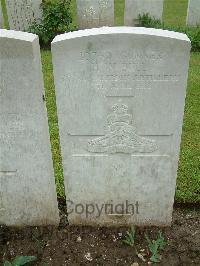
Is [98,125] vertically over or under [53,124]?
over

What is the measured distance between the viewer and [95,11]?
7.68 metres

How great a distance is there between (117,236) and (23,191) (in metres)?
0.88

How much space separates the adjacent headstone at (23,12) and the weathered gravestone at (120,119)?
5253 mm

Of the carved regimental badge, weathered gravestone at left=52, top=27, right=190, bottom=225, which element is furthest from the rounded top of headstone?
the carved regimental badge

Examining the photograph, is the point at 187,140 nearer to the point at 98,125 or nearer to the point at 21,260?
the point at 98,125

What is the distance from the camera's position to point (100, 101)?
264 centimetres

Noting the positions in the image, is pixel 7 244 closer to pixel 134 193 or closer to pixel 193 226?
pixel 134 193

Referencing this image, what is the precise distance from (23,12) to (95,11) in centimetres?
140

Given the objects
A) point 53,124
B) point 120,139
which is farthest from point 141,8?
point 120,139

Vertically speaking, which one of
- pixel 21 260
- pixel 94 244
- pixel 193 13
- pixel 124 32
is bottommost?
pixel 94 244

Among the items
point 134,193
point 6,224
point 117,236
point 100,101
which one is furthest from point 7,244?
point 100,101

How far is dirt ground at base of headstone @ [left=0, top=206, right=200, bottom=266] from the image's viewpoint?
3072 millimetres

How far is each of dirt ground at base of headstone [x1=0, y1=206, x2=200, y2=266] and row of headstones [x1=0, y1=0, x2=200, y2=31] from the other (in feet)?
17.0

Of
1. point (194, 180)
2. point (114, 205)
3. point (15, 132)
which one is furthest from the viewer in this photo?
point (194, 180)
